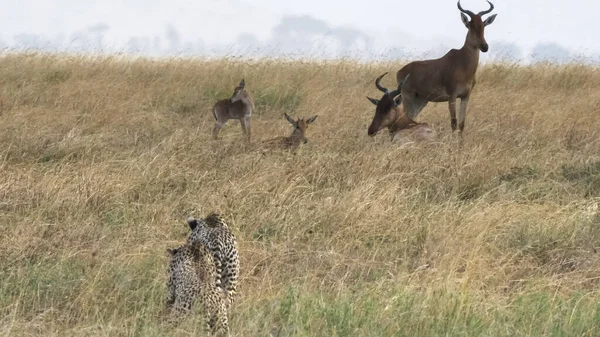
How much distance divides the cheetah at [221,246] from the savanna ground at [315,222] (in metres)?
0.13

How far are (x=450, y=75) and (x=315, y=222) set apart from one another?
6.09m

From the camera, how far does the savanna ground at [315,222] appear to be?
4.57 meters

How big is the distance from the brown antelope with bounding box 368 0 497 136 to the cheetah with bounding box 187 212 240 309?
6.82m

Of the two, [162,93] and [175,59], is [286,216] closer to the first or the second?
[162,93]

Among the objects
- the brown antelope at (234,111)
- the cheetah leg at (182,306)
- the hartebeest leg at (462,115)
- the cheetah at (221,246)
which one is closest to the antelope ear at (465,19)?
the hartebeest leg at (462,115)

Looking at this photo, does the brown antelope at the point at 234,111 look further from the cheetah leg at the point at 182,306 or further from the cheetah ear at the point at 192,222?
the cheetah leg at the point at 182,306

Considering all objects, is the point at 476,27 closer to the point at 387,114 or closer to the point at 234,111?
the point at 387,114

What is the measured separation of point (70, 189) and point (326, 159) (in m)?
2.21

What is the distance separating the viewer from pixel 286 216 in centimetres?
658

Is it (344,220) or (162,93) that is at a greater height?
(344,220)

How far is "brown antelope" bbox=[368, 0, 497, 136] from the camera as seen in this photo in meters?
12.0

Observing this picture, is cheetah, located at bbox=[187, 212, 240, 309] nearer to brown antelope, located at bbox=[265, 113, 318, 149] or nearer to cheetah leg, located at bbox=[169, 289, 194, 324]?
cheetah leg, located at bbox=[169, 289, 194, 324]

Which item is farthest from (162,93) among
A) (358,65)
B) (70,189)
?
(70,189)

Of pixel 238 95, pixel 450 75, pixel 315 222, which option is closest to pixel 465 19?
pixel 450 75
